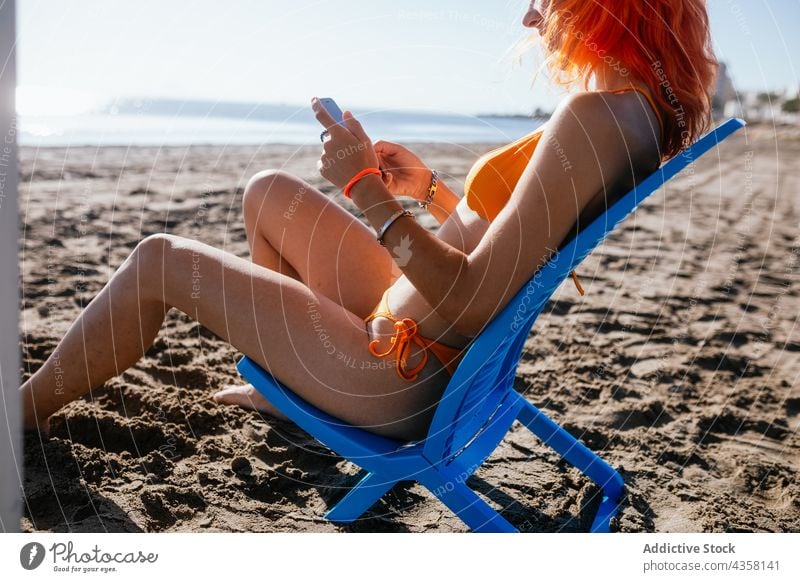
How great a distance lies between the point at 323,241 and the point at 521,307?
0.85 meters

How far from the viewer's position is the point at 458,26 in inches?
84.7

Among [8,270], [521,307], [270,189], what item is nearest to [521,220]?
[521,307]

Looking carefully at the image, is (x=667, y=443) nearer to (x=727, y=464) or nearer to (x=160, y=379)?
(x=727, y=464)

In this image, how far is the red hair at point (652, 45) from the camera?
1.66m

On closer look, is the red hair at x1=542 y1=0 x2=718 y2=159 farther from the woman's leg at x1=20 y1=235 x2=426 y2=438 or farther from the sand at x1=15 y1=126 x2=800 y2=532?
the sand at x1=15 y1=126 x2=800 y2=532

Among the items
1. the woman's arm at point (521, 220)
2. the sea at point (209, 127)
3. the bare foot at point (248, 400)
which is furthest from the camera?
the sea at point (209, 127)

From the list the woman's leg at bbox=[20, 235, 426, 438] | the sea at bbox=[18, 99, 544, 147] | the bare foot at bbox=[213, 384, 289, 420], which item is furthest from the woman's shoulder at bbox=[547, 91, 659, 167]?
the sea at bbox=[18, 99, 544, 147]

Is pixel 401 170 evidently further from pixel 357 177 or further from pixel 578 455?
pixel 578 455

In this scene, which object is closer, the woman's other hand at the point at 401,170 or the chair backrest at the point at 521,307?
the chair backrest at the point at 521,307

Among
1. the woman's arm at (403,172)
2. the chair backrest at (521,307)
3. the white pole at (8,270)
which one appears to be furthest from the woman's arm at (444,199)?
the white pole at (8,270)

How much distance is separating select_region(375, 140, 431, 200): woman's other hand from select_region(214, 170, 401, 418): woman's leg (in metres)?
0.17

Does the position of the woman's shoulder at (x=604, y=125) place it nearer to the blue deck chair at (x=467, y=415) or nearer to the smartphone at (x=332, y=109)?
the blue deck chair at (x=467, y=415)

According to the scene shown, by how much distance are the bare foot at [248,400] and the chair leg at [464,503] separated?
3.09 ft

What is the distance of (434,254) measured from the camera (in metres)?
1.58
